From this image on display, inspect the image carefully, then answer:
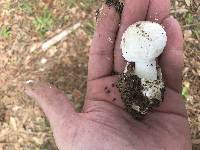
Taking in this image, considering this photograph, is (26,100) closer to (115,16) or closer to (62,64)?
(62,64)

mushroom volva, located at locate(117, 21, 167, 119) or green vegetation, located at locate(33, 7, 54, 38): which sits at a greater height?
green vegetation, located at locate(33, 7, 54, 38)

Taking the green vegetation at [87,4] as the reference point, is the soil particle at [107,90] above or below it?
below

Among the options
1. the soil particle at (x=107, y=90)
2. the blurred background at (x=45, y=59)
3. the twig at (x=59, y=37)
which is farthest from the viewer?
the twig at (x=59, y=37)

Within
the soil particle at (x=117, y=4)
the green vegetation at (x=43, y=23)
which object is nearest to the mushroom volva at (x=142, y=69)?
the soil particle at (x=117, y=4)

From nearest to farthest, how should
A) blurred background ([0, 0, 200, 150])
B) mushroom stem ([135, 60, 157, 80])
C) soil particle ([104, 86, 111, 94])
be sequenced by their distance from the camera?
mushroom stem ([135, 60, 157, 80]) < soil particle ([104, 86, 111, 94]) < blurred background ([0, 0, 200, 150])

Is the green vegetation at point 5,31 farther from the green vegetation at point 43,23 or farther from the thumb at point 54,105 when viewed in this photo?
the thumb at point 54,105

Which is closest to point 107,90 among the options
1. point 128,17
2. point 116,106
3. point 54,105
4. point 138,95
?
point 116,106

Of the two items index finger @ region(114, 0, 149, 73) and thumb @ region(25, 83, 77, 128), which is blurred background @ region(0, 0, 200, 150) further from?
index finger @ region(114, 0, 149, 73)

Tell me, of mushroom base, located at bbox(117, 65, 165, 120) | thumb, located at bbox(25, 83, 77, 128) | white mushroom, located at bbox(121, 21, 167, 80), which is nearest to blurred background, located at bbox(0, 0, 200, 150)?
thumb, located at bbox(25, 83, 77, 128)
